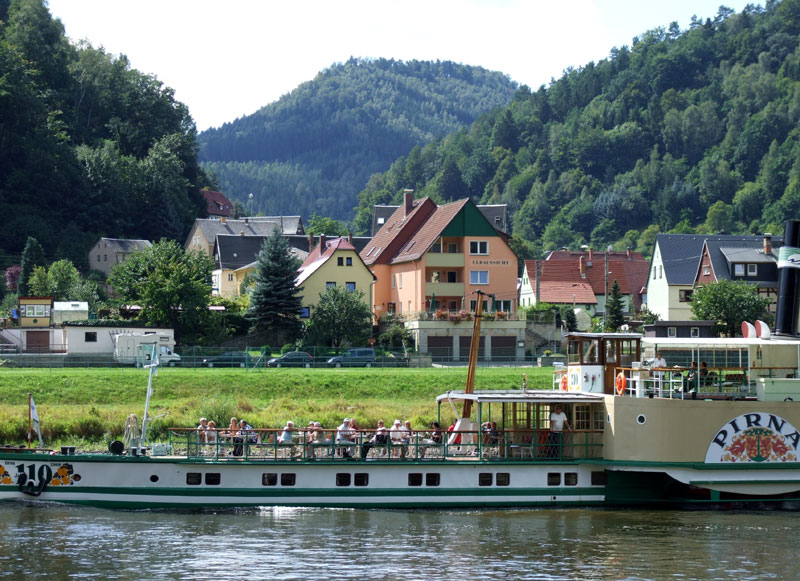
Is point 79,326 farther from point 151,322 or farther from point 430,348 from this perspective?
point 430,348

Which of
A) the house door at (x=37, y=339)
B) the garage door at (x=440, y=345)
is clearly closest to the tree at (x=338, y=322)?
the garage door at (x=440, y=345)

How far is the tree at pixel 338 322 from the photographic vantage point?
66.1 m

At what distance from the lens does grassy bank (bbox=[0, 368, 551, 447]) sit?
41.7 m

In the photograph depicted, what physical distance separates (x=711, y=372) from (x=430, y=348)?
1361 inches

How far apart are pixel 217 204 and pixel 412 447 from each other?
132 metres

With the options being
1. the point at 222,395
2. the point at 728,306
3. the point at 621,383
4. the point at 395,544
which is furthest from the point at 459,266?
the point at 395,544

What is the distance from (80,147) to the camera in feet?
374

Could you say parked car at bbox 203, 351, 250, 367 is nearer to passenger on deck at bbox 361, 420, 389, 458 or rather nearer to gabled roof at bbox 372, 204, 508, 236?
passenger on deck at bbox 361, 420, 389, 458

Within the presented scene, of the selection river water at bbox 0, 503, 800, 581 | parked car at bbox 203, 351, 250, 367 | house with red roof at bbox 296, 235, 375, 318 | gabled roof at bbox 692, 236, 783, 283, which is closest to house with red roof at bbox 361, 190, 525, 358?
house with red roof at bbox 296, 235, 375, 318

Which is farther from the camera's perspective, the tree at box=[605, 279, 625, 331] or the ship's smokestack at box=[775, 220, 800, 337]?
the tree at box=[605, 279, 625, 331]

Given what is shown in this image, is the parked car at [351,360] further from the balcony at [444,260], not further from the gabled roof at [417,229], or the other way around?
the gabled roof at [417,229]

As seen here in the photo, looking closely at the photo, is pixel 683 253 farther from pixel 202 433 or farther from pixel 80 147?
pixel 80 147

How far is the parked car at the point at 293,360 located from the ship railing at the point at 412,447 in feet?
77.0

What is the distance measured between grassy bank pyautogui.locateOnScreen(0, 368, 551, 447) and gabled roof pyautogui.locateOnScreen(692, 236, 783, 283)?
2712 centimetres
